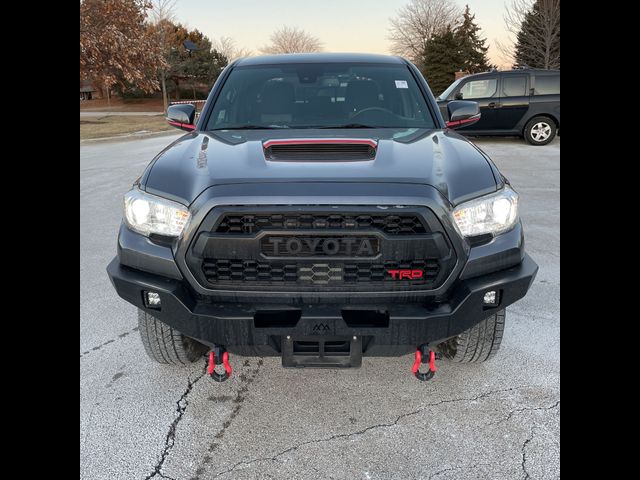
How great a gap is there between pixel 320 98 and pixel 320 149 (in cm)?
108

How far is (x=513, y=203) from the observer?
2.30 m

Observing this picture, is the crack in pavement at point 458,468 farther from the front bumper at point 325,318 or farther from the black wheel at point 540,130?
the black wheel at point 540,130

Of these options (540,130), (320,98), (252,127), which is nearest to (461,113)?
(320,98)

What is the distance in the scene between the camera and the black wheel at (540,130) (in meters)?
12.9

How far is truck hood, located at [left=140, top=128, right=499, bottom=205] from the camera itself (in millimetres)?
2148

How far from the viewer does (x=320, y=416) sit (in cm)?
245

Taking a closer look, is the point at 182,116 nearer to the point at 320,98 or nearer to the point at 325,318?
the point at 320,98

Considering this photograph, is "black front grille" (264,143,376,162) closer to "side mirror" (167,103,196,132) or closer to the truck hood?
the truck hood

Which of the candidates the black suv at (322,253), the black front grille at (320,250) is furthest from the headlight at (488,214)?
the black front grille at (320,250)

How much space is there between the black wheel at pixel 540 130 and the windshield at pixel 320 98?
10.6 m
